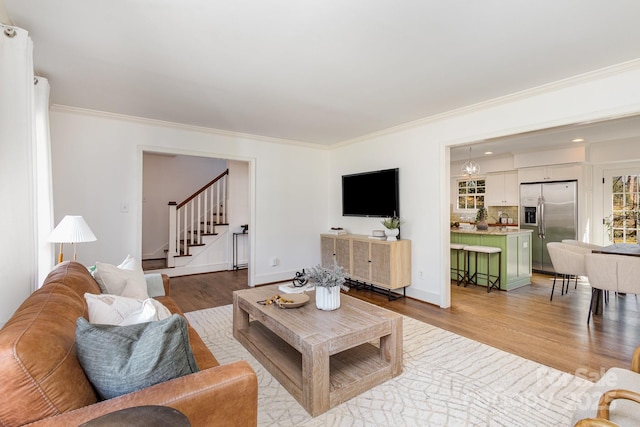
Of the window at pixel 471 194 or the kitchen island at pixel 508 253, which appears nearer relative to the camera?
the kitchen island at pixel 508 253

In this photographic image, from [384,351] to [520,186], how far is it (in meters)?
5.70

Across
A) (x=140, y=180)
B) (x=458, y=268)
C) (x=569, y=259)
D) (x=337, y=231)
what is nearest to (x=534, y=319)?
(x=569, y=259)

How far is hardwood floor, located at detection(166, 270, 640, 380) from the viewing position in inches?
101

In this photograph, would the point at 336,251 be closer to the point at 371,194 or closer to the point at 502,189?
the point at 371,194

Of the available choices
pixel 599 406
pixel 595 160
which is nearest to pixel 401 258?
pixel 599 406

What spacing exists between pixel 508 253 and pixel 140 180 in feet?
17.5

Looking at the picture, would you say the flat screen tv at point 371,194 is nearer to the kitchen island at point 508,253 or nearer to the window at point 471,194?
the kitchen island at point 508,253

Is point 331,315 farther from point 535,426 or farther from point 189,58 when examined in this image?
point 189,58

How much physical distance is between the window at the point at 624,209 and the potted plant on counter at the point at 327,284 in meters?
5.83

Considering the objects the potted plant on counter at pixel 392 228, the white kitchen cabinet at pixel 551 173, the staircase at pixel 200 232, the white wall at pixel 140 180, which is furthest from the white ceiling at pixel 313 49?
the white kitchen cabinet at pixel 551 173

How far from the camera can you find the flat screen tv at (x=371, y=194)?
4.47 meters

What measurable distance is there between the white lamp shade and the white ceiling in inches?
51.2

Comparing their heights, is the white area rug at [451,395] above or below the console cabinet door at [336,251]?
below

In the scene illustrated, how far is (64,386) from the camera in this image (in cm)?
96
